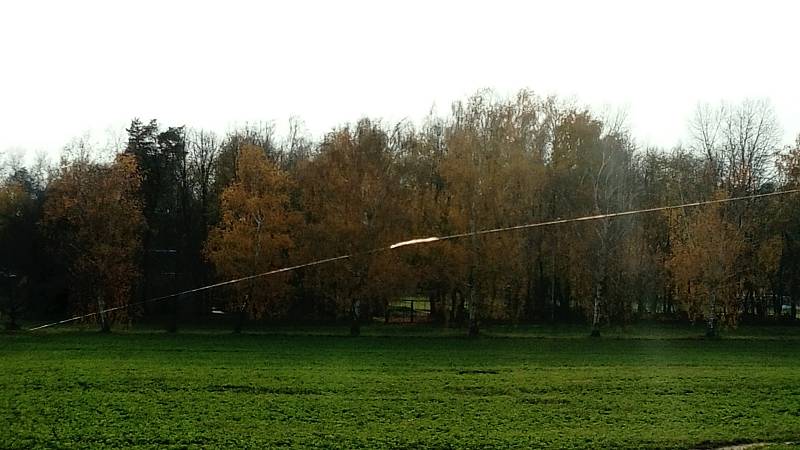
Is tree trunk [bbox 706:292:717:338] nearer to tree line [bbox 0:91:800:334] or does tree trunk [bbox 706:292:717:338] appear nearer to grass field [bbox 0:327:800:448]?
tree line [bbox 0:91:800:334]

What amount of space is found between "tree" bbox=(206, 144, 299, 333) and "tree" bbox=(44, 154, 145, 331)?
13.8 feet

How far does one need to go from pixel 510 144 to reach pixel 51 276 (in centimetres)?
2395

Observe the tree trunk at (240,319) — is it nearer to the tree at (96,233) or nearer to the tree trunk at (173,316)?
the tree trunk at (173,316)

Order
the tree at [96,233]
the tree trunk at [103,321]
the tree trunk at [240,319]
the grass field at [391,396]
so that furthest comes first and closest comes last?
1. the tree trunk at [240,319]
2. the tree trunk at [103,321]
3. the tree at [96,233]
4. the grass field at [391,396]

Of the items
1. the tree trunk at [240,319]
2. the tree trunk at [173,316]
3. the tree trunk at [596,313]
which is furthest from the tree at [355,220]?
the tree trunk at [596,313]

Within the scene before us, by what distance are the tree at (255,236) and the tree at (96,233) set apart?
13.8 ft

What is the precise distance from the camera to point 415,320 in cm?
4278

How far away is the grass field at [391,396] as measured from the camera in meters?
12.5

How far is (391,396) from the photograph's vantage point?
16625mm

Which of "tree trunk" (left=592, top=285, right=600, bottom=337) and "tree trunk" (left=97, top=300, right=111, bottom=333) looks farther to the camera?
"tree trunk" (left=592, top=285, right=600, bottom=337)

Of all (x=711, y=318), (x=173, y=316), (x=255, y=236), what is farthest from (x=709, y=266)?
(x=173, y=316)

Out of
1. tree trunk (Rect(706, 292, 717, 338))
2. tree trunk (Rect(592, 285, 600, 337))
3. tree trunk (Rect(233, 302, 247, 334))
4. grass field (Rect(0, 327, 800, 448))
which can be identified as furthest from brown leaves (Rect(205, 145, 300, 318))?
tree trunk (Rect(706, 292, 717, 338))

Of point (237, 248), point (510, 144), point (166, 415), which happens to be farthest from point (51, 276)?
point (166, 415)

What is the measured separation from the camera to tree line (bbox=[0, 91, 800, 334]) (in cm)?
3525
